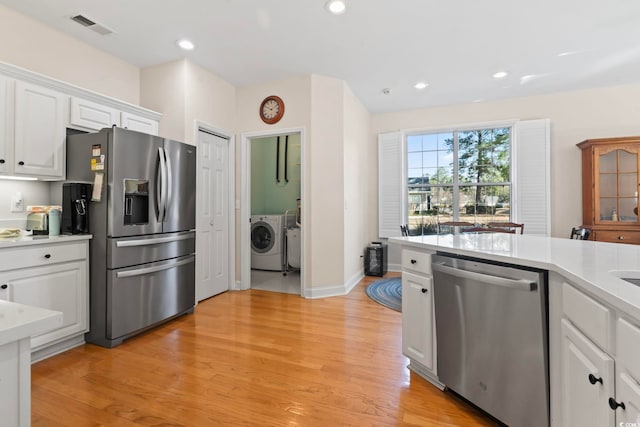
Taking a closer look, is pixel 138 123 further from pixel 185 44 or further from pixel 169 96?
pixel 185 44

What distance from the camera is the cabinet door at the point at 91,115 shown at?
106 inches

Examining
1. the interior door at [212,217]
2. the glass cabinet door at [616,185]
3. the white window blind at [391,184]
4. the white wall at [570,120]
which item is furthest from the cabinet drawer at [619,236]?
the interior door at [212,217]

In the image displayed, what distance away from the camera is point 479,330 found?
1537 mm

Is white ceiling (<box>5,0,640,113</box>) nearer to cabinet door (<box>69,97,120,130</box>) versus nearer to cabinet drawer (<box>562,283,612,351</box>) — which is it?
cabinet door (<box>69,97,120,130</box>)

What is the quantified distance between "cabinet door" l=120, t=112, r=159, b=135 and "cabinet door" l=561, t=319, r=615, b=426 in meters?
3.79

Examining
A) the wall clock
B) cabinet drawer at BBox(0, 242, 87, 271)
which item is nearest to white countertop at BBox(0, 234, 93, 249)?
cabinet drawer at BBox(0, 242, 87, 271)

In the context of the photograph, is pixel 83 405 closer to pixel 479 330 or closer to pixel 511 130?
pixel 479 330

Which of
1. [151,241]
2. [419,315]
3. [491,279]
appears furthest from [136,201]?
[491,279]

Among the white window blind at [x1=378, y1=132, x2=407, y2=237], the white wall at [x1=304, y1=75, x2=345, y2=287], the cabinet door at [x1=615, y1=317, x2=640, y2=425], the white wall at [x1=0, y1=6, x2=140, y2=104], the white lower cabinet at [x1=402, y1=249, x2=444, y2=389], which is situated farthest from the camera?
the white window blind at [x1=378, y1=132, x2=407, y2=237]

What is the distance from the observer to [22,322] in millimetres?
657

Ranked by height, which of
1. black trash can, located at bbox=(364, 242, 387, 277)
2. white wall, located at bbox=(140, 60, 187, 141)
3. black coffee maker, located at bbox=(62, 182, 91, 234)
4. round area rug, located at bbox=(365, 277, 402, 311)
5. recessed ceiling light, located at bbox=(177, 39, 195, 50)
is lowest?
round area rug, located at bbox=(365, 277, 402, 311)

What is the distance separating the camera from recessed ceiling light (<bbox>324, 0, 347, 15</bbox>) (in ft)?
8.11

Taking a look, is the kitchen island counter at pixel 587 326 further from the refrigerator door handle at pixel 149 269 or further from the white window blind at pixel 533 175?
the white window blind at pixel 533 175

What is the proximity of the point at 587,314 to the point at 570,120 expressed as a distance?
182 inches
